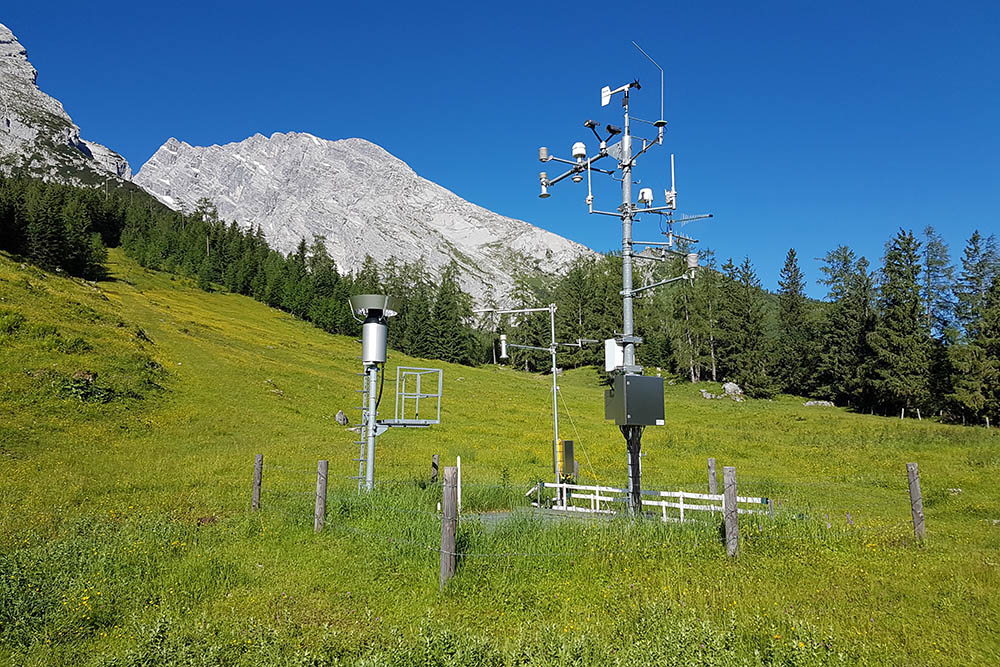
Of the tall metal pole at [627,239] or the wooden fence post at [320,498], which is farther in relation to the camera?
the tall metal pole at [627,239]

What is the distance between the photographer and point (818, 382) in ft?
228

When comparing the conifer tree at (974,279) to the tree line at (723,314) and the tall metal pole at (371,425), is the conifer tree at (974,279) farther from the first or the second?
the tall metal pole at (371,425)

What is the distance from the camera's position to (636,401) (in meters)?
12.7

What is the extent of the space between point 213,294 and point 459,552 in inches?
4124

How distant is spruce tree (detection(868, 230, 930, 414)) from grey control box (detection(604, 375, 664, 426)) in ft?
177

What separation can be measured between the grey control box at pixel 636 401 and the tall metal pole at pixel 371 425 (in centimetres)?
710

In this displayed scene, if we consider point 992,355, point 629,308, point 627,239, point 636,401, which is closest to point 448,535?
point 636,401

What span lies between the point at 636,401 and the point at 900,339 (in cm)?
5664

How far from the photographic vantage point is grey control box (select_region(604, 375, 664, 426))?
12.6 metres

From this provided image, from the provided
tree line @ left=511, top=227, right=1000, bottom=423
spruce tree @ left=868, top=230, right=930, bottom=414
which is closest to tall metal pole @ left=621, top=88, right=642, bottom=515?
tree line @ left=511, top=227, right=1000, bottom=423

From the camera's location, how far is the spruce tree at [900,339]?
5497 cm

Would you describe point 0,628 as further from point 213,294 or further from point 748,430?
point 213,294

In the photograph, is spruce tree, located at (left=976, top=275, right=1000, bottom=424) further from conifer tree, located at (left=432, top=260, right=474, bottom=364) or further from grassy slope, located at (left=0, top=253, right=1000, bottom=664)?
conifer tree, located at (left=432, top=260, right=474, bottom=364)

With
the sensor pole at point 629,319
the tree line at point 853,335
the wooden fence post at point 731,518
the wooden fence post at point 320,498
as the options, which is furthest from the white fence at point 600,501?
the tree line at point 853,335
